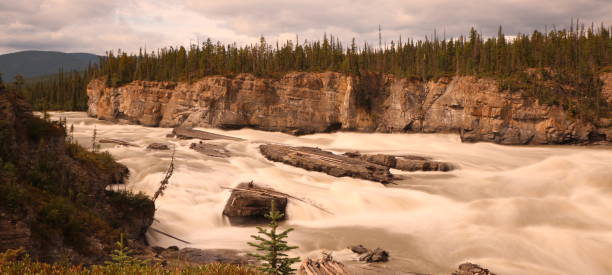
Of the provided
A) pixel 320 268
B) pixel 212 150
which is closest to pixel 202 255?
pixel 320 268

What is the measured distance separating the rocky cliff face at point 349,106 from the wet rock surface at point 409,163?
15819 mm

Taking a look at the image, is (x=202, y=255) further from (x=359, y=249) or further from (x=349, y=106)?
(x=349, y=106)

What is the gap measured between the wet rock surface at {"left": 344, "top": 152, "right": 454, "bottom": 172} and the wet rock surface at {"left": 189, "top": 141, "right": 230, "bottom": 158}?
10377mm

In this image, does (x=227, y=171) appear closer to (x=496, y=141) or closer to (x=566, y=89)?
(x=496, y=141)

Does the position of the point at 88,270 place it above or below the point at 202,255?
above

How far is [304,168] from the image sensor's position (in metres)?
28.4

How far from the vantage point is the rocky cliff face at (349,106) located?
4262 centimetres

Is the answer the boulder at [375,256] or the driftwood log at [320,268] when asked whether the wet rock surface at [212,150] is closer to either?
the boulder at [375,256]

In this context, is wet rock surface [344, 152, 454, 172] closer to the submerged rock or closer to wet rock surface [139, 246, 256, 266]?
the submerged rock

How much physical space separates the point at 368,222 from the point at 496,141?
→ 1166 inches

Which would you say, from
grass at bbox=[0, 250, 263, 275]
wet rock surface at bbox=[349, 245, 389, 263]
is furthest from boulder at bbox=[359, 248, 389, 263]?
grass at bbox=[0, 250, 263, 275]

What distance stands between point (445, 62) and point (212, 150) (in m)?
37.2

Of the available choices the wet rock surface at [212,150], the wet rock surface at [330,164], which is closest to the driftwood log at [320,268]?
the wet rock surface at [330,164]

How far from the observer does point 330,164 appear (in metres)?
27.3
